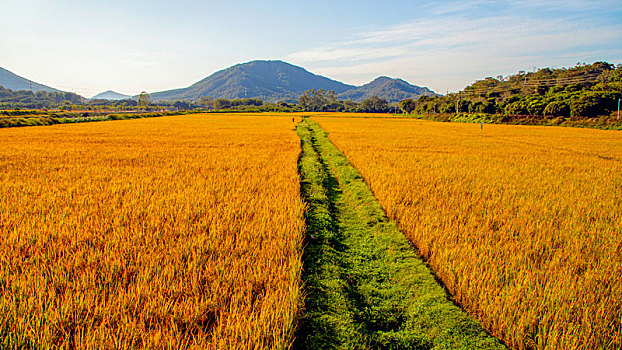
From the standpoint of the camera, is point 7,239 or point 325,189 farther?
point 325,189

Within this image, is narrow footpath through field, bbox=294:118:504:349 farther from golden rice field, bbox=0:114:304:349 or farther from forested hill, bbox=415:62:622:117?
forested hill, bbox=415:62:622:117

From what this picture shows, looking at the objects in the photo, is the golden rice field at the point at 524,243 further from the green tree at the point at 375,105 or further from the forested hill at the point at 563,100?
the green tree at the point at 375,105

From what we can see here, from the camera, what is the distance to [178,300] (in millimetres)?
2789

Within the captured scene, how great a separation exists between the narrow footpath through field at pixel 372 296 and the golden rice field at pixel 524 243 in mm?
249

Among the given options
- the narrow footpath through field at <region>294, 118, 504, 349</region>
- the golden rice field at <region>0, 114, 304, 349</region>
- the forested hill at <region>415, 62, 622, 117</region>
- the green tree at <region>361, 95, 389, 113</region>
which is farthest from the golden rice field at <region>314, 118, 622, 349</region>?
the green tree at <region>361, 95, 389, 113</region>

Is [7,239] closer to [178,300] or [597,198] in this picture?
[178,300]

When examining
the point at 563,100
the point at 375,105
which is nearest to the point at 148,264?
the point at 563,100

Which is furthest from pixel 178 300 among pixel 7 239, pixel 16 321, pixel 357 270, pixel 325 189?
pixel 325 189

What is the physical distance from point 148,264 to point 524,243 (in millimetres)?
5074

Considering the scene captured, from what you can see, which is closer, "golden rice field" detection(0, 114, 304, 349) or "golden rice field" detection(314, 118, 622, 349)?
"golden rice field" detection(0, 114, 304, 349)

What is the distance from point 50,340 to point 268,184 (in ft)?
19.0

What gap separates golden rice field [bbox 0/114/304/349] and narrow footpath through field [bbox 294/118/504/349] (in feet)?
1.12

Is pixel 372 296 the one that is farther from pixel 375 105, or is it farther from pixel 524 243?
pixel 375 105

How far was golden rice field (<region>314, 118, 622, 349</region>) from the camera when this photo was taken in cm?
276
